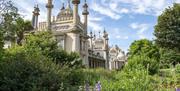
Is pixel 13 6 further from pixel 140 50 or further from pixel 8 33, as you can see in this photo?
pixel 140 50

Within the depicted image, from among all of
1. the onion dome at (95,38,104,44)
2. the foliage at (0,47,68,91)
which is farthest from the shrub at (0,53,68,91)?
the onion dome at (95,38,104,44)

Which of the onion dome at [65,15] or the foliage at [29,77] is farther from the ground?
the onion dome at [65,15]

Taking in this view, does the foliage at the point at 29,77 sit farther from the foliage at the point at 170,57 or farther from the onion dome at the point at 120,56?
the onion dome at the point at 120,56

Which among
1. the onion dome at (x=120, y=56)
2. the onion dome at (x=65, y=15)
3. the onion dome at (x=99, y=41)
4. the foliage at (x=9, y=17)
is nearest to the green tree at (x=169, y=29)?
the onion dome at (x=65, y=15)

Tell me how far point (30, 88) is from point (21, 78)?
658mm

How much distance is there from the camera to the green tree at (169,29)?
34375 mm

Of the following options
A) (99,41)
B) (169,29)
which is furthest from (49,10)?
(99,41)

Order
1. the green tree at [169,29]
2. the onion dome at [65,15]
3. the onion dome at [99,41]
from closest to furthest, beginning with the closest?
the green tree at [169,29], the onion dome at [65,15], the onion dome at [99,41]

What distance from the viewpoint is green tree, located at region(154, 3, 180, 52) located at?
34375 millimetres

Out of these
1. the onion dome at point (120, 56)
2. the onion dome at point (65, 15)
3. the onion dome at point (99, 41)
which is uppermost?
the onion dome at point (65, 15)

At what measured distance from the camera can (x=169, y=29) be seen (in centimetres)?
3534

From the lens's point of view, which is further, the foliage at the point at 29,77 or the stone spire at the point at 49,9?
the stone spire at the point at 49,9

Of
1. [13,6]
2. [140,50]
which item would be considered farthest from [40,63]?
[140,50]

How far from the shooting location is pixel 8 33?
810 inches
